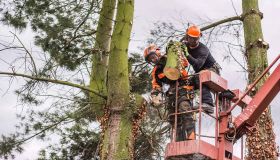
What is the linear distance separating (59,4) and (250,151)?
14.1 ft

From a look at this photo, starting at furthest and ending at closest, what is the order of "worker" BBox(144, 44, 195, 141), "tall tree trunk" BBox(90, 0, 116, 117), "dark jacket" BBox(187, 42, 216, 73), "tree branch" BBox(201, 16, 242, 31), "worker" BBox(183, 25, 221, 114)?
"tree branch" BBox(201, 16, 242, 31) → "tall tree trunk" BBox(90, 0, 116, 117) → "dark jacket" BBox(187, 42, 216, 73) → "worker" BBox(183, 25, 221, 114) → "worker" BBox(144, 44, 195, 141)

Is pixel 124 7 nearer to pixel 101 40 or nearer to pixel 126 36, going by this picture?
pixel 126 36

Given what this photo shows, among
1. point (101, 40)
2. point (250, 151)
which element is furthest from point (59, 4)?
point (250, 151)

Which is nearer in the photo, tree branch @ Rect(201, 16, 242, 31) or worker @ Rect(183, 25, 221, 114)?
worker @ Rect(183, 25, 221, 114)

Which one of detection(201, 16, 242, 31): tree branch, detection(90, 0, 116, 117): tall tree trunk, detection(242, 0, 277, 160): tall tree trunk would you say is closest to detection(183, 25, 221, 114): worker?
detection(242, 0, 277, 160): tall tree trunk

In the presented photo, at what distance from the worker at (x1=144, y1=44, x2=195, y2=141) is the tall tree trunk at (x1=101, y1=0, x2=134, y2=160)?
604 mm

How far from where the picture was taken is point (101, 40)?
29.3 ft

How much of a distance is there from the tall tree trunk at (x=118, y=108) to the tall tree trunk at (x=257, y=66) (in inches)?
71.5

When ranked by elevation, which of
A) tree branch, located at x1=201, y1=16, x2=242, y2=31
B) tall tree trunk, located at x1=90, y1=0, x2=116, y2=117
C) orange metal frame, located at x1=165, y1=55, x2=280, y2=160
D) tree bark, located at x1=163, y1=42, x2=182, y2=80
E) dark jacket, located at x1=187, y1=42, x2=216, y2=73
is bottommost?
orange metal frame, located at x1=165, y1=55, x2=280, y2=160

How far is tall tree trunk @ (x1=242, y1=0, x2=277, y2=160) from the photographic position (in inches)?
303

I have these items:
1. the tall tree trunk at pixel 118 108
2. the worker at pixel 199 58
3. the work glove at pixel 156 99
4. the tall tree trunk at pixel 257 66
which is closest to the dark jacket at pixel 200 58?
the worker at pixel 199 58

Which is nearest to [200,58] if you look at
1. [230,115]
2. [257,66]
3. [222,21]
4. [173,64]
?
Result: [173,64]

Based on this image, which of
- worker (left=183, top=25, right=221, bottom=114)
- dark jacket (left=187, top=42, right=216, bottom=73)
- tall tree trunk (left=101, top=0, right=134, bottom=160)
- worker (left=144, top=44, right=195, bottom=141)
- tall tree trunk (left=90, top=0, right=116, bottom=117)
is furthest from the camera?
tall tree trunk (left=90, top=0, right=116, bottom=117)

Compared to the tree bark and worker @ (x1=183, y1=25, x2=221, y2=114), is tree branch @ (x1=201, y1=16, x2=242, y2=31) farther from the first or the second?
the tree bark
